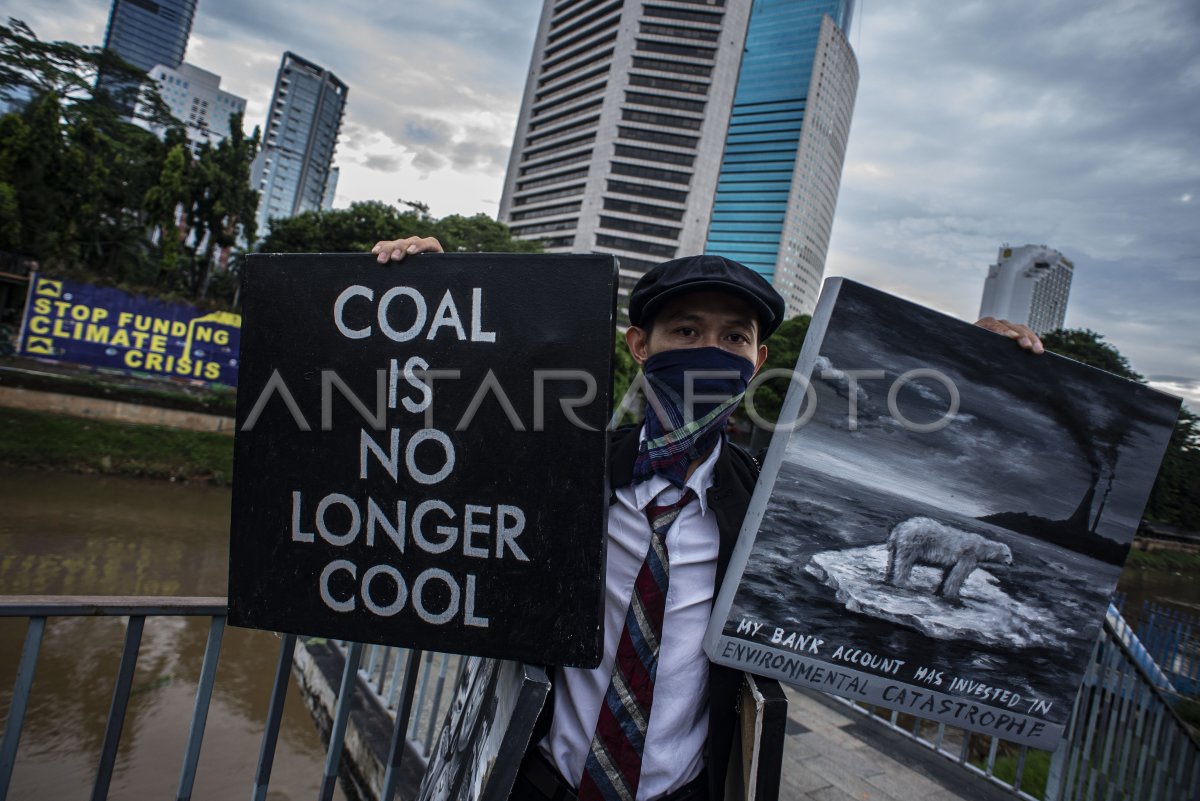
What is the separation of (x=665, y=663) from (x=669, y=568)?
0.64 ft

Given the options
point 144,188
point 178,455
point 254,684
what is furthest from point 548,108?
point 254,684

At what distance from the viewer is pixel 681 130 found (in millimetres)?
67375

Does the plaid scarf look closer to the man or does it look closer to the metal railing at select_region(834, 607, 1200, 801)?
the man

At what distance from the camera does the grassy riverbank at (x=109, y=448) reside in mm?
13703

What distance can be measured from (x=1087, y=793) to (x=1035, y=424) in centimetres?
282

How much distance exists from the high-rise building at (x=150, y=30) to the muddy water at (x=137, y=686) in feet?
537

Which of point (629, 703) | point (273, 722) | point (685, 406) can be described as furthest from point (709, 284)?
point (273, 722)

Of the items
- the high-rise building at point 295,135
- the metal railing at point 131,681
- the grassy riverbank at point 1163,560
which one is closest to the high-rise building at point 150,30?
the high-rise building at point 295,135

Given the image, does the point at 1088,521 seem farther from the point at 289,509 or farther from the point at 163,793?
the point at 163,793

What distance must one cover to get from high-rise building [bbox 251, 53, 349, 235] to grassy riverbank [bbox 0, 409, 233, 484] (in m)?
118

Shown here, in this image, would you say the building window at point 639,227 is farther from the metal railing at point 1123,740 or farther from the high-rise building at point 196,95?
the high-rise building at point 196,95

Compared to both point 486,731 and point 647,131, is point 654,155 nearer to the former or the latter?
point 647,131

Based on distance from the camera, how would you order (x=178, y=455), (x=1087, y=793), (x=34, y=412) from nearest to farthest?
1. (x=1087, y=793)
2. (x=34, y=412)
3. (x=178, y=455)

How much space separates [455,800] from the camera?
1212 millimetres
